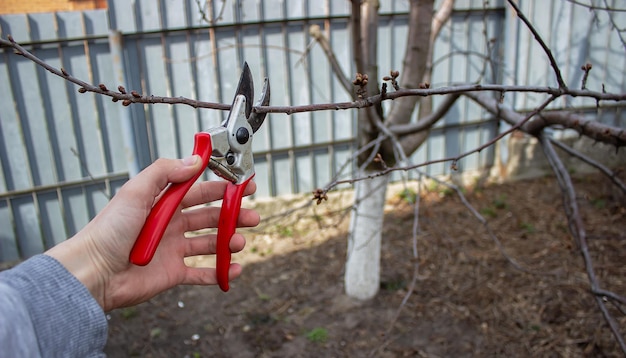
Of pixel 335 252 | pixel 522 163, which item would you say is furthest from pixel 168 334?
pixel 522 163

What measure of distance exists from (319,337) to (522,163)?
11.8ft

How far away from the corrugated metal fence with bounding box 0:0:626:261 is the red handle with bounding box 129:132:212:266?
257 centimetres

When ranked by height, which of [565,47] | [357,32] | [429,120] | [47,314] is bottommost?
[47,314]

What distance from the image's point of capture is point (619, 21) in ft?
17.5

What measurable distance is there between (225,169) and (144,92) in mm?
3124

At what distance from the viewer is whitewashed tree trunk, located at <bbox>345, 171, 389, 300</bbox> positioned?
3230 mm

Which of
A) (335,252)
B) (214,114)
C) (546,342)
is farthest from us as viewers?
(214,114)

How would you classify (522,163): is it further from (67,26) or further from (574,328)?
(67,26)

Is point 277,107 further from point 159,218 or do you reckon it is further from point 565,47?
point 565,47

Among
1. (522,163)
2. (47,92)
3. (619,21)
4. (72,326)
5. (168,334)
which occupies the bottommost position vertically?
(168,334)

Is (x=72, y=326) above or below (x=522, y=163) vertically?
above

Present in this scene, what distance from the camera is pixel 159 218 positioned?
4.04 feet

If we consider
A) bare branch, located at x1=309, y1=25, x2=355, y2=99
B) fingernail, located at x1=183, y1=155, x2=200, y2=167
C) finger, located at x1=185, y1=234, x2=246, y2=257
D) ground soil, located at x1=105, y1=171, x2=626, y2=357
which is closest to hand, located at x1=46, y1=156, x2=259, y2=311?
fingernail, located at x1=183, y1=155, x2=200, y2=167

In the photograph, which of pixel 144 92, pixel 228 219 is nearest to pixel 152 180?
pixel 228 219
